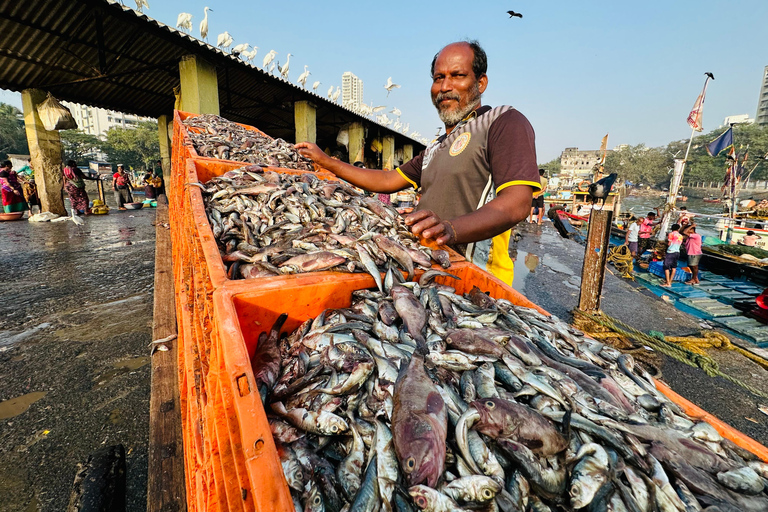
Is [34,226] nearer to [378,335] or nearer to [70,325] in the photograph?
[70,325]

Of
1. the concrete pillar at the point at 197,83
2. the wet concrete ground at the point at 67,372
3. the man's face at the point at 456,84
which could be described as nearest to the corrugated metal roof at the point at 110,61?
the concrete pillar at the point at 197,83

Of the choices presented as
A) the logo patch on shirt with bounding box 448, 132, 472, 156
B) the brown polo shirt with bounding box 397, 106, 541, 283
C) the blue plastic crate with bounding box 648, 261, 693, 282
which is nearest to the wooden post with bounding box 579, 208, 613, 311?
the brown polo shirt with bounding box 397, 106, 541, 283

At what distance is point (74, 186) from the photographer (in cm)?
1180

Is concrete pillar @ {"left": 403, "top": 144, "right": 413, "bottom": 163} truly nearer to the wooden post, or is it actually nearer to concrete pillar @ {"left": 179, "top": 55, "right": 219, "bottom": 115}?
concrete pillar @ {"left": 179, "top": 55, "right": 219, "bottom": 115}

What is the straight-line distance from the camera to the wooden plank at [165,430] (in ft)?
5.66

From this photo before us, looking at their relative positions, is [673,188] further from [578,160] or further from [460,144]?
[578,160]

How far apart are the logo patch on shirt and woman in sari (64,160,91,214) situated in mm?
14957

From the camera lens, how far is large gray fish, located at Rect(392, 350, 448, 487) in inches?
40.2

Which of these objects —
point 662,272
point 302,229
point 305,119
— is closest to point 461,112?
point 302,229

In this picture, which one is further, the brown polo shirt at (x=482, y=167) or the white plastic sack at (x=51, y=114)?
the white plastic sack at (x=51, y=114)

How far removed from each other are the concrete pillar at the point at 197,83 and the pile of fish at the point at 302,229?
749 centimetres

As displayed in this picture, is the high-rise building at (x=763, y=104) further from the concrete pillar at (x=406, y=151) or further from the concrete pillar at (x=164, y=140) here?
the concrete pillar at (x=164, y=140)

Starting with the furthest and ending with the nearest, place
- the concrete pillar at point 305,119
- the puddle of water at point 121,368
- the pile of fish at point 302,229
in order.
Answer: the concrete pillar at point 305,119, the puddle of water at point 121,368, the pile of fish at point 302,229

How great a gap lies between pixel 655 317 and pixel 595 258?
95.0 inches
